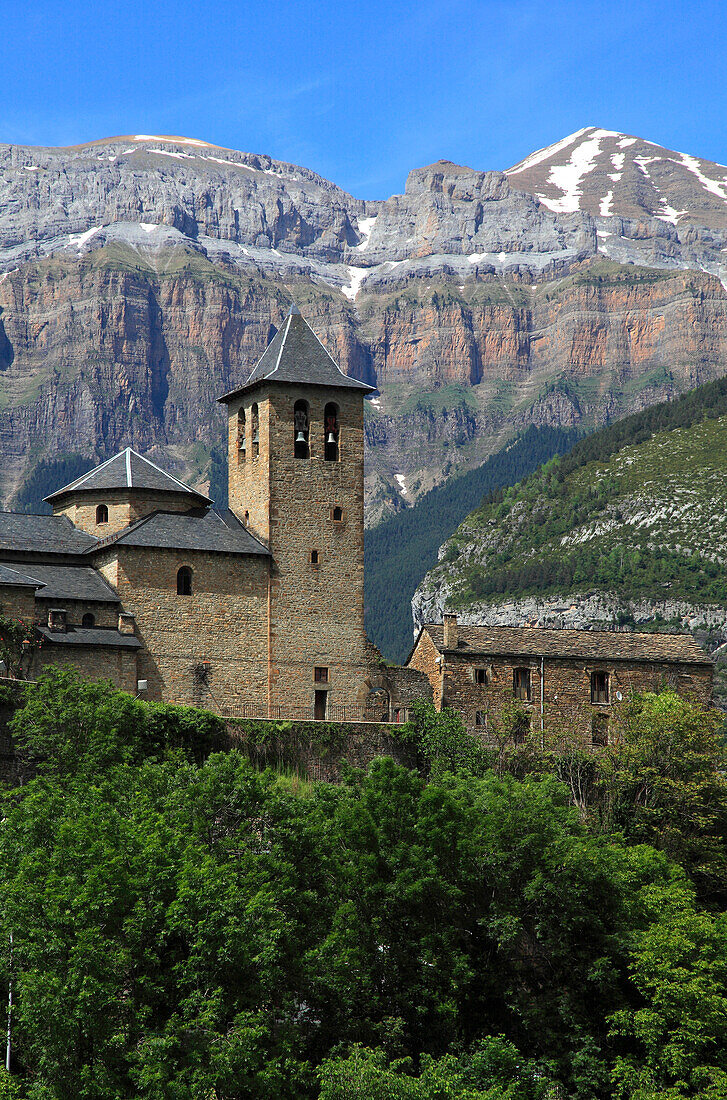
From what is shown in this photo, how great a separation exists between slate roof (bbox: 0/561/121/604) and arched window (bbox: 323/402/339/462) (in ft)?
42.3

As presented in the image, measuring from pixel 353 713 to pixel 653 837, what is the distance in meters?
14.9

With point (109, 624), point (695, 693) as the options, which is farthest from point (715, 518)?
point (109, 624)

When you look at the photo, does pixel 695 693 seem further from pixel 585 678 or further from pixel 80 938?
pixel 80 938

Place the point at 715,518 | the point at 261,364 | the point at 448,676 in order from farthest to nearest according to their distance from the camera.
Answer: the point at 715,518
the point at 261,364
the point at 448,676

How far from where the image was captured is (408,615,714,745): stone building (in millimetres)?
69688

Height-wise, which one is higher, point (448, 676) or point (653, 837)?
point (448, 676)

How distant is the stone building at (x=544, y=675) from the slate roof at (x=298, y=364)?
43.8 feet

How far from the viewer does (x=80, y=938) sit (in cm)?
4125

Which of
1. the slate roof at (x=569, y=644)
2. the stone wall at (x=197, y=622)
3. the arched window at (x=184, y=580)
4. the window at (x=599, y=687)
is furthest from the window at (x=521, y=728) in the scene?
the arched window at (x=184, y=580)

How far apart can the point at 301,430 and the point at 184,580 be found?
10028mm

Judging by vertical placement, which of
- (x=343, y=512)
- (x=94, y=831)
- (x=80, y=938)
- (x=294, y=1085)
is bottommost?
(x=294, y=1085)

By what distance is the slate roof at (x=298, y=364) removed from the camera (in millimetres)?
72062

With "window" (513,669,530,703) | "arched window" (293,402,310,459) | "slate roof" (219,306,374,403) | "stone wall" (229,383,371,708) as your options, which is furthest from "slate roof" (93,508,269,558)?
"window" (513,669,530,703)

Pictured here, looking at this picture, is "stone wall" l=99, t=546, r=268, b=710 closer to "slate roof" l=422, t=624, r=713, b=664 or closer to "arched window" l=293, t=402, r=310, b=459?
"arched window" l=293, t=402, r=310, b=459
